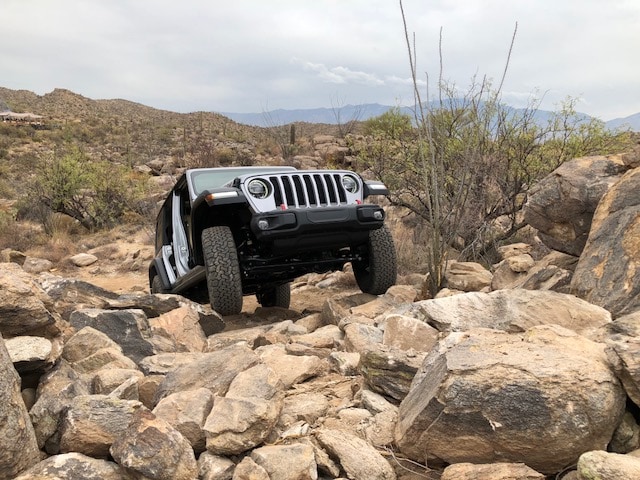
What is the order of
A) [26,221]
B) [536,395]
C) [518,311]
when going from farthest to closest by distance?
[26,221] → [518,311] → [536,395]

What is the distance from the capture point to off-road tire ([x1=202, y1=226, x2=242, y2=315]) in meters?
5.25

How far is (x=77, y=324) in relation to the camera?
4.00 meters

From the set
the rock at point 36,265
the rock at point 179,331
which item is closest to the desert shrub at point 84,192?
the rock at point 36,265

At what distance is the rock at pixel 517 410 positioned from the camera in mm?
2047

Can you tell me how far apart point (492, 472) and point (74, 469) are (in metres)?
1.52

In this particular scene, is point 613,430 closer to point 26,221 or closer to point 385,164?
point 385,164

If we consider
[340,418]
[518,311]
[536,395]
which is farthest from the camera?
[518,311]

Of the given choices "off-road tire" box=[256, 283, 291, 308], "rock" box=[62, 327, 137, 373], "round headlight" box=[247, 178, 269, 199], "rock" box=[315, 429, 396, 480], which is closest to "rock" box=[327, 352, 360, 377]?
"rock" box=[315, 429, 396, 480]

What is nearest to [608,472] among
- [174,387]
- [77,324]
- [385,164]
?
[174,387]

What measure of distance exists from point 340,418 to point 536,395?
0.98 metres

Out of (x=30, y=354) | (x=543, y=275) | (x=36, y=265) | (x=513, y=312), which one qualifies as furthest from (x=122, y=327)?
(x=36, y=265)

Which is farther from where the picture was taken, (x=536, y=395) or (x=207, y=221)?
(x=207, y=221)

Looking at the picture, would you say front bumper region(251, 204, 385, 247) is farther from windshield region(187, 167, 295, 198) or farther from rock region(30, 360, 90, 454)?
rock region(30, 360, 90, 454)

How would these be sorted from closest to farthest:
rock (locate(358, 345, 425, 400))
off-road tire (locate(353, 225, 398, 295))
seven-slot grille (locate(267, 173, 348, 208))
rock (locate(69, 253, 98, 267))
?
rock (locate(358, 345, 425, 400)) < seven-slot grille (locate(267, 173, 348, 208)) < off-road tire (locate(353, 225, 398, 295)) < rock (locate(69, 253, 98, 267))
